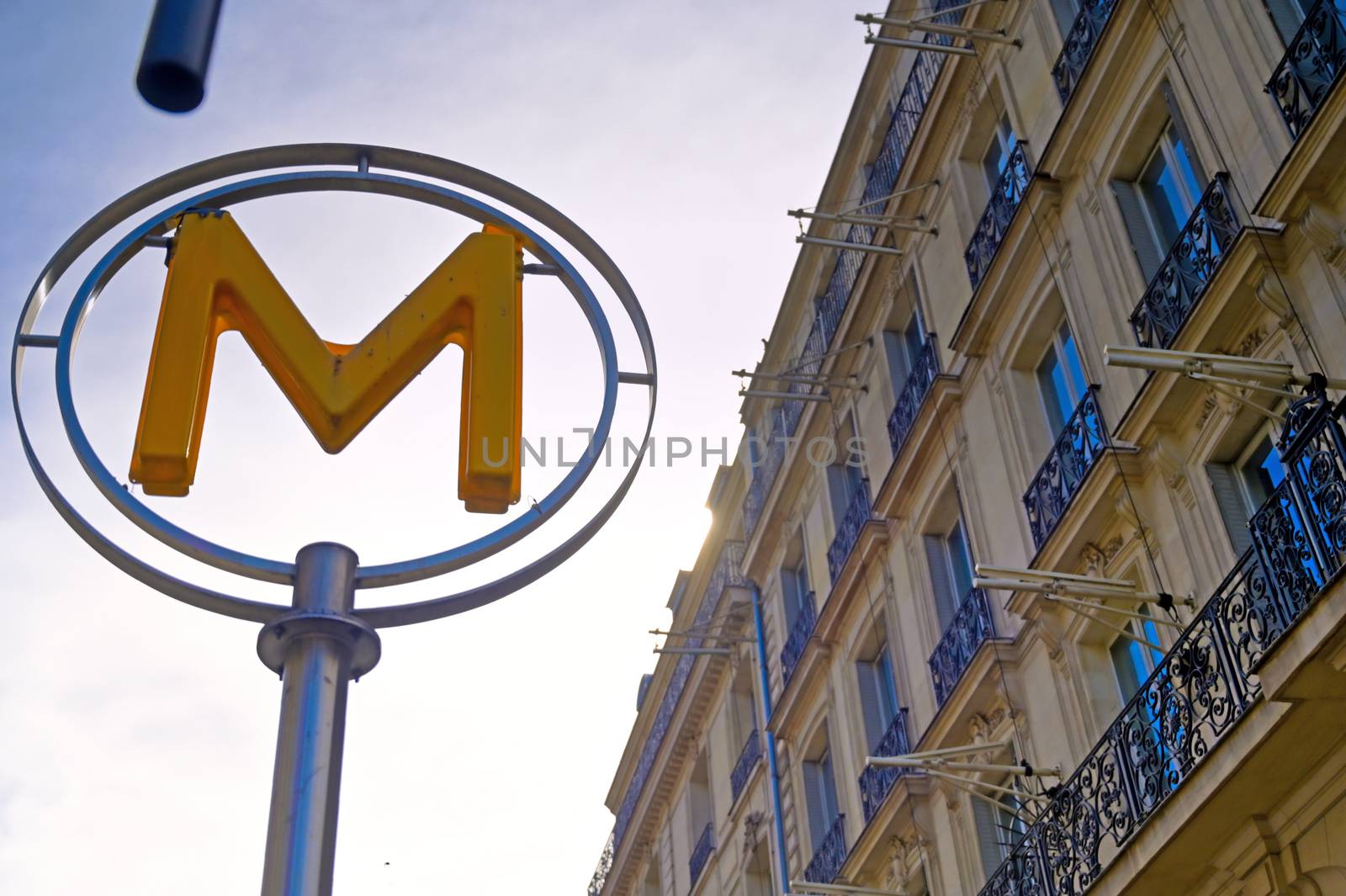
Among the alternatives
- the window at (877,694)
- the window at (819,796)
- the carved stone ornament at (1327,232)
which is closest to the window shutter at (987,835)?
the window at (877,694)

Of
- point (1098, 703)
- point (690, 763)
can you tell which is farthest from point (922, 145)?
point (690, 763)

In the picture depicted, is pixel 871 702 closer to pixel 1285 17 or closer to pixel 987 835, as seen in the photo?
pixel 987 835

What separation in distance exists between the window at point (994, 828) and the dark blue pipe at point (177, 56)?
15.3m

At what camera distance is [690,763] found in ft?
107

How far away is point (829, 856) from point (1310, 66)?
13.4m

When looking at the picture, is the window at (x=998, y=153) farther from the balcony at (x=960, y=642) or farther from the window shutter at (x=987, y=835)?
the window shutter at (x=987, y=835)

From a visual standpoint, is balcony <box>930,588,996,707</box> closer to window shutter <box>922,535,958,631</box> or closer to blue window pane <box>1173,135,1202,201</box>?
window shutter <box>922,535,958,631</box>

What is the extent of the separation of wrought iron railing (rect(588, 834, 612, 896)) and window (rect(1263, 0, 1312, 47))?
29.4 m

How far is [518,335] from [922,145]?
1735 cm

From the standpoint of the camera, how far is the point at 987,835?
17.3 m

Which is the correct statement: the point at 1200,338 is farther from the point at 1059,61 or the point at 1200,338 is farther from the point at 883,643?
the point at 883,643

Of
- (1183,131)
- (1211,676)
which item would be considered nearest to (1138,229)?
(1183,131)

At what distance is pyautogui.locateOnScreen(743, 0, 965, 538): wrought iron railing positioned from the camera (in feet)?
70.8

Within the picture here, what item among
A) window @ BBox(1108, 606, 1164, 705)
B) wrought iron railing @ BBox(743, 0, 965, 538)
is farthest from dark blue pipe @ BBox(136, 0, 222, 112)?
wrought iron railing @ BBox(743, 0, 965, 538)
